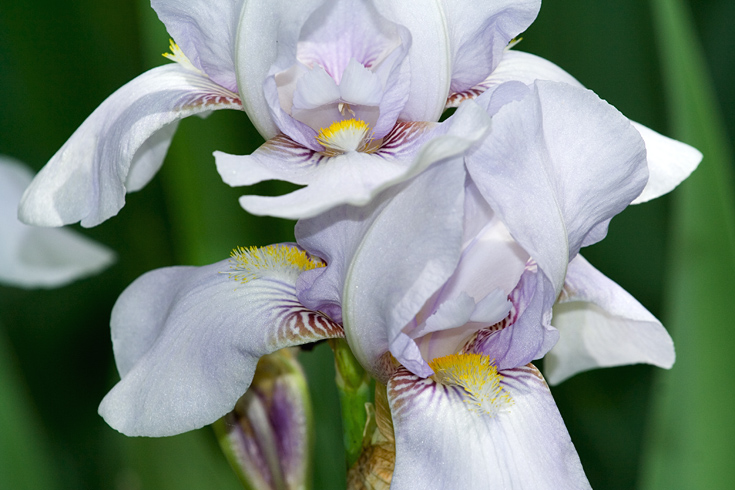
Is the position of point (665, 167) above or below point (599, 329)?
above

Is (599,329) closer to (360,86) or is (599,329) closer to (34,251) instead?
(360,86)

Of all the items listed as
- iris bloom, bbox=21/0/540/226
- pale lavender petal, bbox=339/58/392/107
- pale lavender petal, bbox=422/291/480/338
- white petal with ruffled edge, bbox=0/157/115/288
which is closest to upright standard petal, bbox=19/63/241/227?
iris bloom, bbox=21/0/540/226

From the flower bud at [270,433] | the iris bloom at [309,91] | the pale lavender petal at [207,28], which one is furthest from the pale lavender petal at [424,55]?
the flower bud at [270,433]

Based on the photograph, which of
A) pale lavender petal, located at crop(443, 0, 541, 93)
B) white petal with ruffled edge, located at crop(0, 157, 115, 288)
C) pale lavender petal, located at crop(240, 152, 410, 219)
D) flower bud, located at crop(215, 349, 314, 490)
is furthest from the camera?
white petal with ruffled edge, located at crop(0, 157, 115, 288)

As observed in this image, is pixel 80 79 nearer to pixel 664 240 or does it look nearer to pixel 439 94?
pixel 439 94

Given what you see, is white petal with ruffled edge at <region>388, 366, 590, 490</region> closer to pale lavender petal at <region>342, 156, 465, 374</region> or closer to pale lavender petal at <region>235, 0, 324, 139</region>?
pale lavender petal at <region>342, 156, 465, 374</region>

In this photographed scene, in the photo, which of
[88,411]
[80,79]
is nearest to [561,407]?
[88,411]

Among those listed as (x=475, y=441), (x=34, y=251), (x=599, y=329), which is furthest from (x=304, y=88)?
(x=34, y=251)
